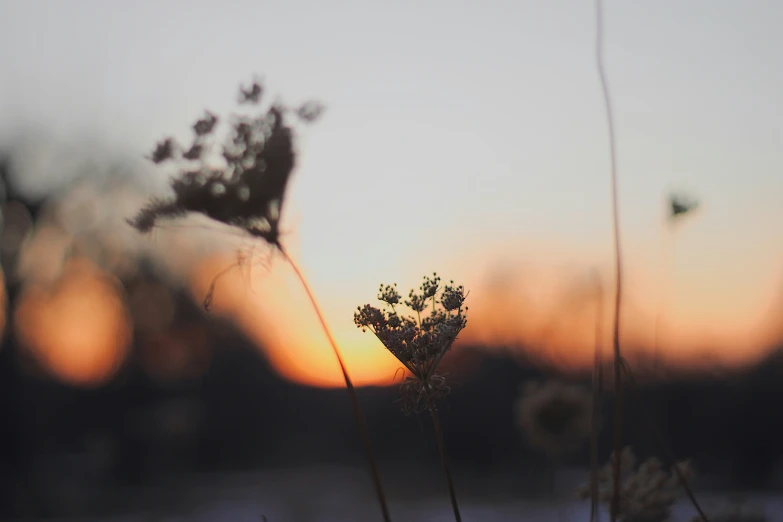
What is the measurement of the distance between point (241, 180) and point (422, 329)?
673 millimetres

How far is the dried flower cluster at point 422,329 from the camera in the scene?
2.19m

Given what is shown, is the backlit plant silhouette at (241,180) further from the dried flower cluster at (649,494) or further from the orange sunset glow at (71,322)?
the orange sunset glow at (71,322)

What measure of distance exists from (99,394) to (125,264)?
2980 mm

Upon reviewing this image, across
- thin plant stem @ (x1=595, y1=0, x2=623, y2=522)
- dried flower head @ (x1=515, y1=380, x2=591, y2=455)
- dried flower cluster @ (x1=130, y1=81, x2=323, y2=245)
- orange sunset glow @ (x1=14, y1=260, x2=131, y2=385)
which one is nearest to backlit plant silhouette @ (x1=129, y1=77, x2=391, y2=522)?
dried flower cluster @ (x1=130, y1=81, x2=323, y2=245)

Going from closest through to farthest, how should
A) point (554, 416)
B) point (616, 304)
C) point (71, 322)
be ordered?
point (616, 304), point (554, 416), point (71, 322)

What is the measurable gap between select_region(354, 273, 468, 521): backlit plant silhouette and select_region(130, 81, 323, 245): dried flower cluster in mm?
388

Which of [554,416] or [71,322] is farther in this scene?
[71,322]

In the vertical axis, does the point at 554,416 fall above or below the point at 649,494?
above

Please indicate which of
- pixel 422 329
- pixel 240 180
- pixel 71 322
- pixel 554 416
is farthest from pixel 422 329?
pixel 71 322

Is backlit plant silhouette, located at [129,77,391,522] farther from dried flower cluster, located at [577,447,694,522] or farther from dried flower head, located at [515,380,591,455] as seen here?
dried flower head, located at [515,380,591,455]

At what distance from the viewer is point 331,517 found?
9.07m

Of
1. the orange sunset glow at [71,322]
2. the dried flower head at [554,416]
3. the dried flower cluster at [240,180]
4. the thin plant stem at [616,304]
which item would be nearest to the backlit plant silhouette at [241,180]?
the dried flower cluster at [240,180]

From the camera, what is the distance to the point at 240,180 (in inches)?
89.7

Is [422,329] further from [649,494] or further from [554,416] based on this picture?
[554,416]
